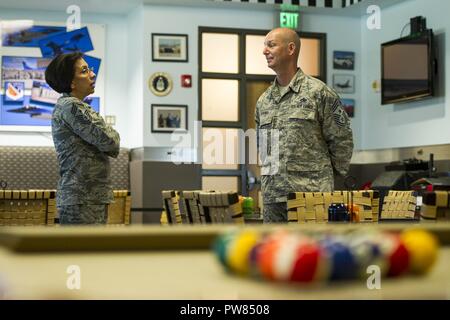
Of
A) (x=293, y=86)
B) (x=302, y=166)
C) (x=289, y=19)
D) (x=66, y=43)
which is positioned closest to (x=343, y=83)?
(x=289, y=19)

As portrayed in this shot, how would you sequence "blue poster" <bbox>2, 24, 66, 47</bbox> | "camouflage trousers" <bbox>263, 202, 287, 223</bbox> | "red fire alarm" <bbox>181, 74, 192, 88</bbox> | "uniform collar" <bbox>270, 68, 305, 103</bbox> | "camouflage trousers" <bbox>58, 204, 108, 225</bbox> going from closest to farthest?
"camouflage trousers" <bbox>58, 204, 108, 225</bbox>
"camouflage trousers" <bbox>263, 202, 287, 223</bbox>
"uniform collar" <bbox>270, 68, 305, 103</bbox>
"red fire alarm" <bbox>181, 74, 192, 88</bbox>
"blue poster" <bbox>2, 24, 66, 47</bbox>

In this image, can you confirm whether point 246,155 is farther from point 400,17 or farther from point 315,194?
point 315,194

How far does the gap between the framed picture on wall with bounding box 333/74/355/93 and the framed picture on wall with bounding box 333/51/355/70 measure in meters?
0.11

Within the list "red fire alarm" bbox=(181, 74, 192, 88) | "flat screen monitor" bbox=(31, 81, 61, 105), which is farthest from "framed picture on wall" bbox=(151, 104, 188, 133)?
"flat screen monitor" bbox=(31, 81, 61, 105)

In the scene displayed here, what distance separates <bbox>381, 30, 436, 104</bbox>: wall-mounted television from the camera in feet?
29.2

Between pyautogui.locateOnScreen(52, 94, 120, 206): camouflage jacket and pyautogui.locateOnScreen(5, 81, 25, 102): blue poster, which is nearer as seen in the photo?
pyautogui.locateOnScreen(52, 94, 120, 206): camouflage jacket

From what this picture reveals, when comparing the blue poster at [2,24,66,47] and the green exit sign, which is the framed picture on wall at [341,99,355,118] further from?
the blue poster at [2,24,66,47]

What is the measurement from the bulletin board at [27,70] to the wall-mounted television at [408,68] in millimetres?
3785

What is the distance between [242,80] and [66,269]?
9162 millimetres

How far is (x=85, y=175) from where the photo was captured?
147 inches

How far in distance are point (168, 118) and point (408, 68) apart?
2.99 m

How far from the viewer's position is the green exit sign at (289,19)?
1030 centimetres

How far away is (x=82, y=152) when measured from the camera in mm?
3777

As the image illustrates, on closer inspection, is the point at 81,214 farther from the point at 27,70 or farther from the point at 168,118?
the point at 27,70
